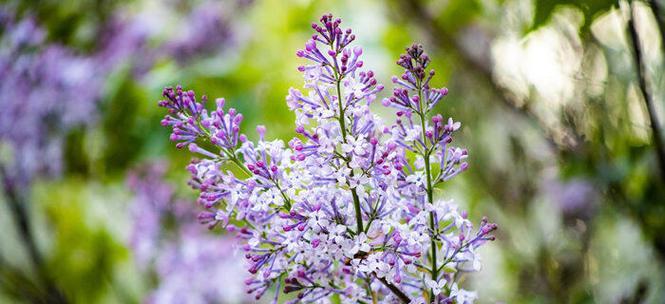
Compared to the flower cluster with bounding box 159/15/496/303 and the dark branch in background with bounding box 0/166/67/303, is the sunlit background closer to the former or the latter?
the dark branch in background with bounding box 0/166/67/303

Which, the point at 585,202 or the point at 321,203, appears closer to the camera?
the point at 321,203

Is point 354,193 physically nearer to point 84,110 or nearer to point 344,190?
point 344,190

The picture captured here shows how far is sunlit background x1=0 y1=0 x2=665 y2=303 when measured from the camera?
1.50 feet

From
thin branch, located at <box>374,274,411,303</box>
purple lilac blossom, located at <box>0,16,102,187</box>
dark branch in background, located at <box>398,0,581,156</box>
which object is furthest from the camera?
purple lilac blossom, located at <box>0,16,102,187</box>

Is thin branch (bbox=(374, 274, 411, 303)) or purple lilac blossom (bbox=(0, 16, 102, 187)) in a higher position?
purple lilac blossom (bbox=(0, 16, 102, 187))

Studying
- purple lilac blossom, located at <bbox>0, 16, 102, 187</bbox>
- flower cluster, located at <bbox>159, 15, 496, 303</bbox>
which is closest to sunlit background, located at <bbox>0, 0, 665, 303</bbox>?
purple lilac blossom, located at <bbox>0, 16, 102, 187</bbox>

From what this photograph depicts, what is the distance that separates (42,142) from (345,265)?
62 cm

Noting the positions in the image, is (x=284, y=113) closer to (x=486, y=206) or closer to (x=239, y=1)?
(x=486, y=206)

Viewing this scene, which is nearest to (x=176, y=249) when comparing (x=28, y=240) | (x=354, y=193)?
(x=28, y=240)

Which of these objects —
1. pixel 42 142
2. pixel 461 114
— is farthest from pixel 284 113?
pixel 42 142

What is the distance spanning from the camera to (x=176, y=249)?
64 cm

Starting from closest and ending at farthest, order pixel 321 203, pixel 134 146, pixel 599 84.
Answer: pixel 321 203, pixel 599 84, pixel 134 146

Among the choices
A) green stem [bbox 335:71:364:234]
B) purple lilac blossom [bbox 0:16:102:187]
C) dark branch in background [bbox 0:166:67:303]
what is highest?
purple lilac blossom [bbox 0:16:102:187]

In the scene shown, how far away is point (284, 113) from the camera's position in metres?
0.67
